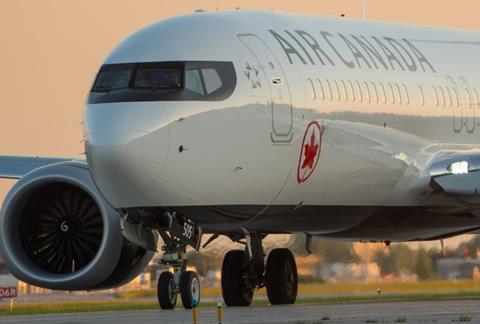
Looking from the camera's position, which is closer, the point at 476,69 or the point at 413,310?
the point at 413,310

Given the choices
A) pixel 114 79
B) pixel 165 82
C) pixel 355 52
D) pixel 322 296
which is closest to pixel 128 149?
pixel 165 82

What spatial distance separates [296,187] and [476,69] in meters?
7.47

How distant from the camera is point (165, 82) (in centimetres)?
2789

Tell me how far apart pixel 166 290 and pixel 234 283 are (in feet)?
18.2

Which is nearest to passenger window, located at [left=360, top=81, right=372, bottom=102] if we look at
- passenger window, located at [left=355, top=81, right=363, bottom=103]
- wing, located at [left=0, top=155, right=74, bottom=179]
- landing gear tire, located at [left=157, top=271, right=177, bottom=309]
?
passenger window, located at [left=355, top=81, right=363, bottom=103]

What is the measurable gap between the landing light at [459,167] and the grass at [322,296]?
7.22 metres

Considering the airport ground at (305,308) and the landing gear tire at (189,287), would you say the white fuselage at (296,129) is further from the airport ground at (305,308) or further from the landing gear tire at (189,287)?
the airport ground at (305,308)

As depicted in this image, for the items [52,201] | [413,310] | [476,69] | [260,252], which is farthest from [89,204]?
[476,69]

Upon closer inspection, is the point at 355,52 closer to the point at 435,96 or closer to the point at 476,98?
the point at 435,96

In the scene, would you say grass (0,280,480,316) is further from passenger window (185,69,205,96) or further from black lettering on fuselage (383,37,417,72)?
passenger window (185,69,205,96)

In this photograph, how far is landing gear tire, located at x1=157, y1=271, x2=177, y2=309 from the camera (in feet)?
92.9

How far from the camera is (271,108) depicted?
94.5 feet

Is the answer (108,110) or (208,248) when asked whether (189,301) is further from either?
(208,248)

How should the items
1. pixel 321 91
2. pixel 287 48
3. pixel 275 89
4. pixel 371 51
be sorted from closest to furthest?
pixel 275 89, pixel 287 48, pixel 321 91, pixel 371 51
